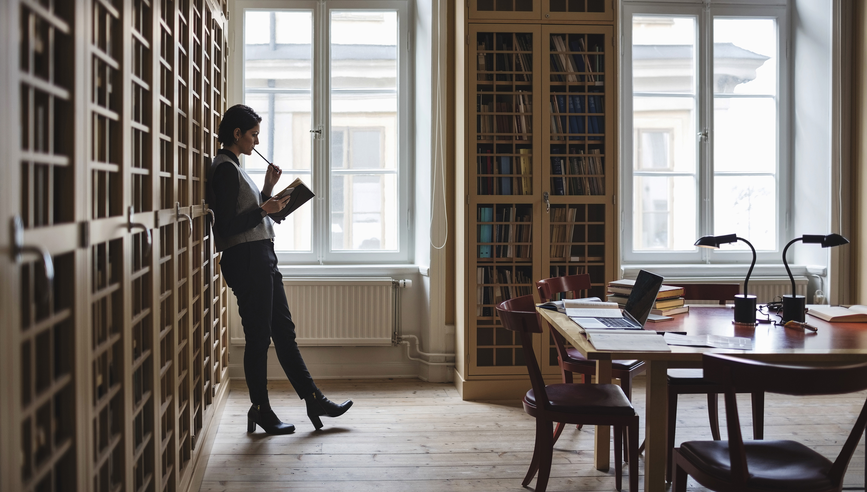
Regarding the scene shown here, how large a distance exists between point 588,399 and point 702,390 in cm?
59

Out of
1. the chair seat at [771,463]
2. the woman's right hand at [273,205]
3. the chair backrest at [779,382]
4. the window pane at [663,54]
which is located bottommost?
the chair seat at [771,463]

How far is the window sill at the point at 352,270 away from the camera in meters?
4.59

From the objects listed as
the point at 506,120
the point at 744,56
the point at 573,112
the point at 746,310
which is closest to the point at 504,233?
the point at 506,120

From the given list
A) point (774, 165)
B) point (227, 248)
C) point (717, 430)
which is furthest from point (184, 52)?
point (774, 165)

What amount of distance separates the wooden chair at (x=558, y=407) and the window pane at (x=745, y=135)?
301 centimetres

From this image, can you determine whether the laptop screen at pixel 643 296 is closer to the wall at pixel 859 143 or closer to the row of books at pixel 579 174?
the row of books at pixel 579 174

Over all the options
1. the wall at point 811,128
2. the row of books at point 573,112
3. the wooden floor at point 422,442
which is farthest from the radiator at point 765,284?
the row of books at point 573,112

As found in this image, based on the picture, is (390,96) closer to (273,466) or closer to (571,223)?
(571,223)

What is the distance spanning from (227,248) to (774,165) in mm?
4064

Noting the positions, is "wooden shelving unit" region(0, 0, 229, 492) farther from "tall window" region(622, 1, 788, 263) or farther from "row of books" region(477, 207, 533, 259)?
"tall window" region(622, 1, 788, 263)

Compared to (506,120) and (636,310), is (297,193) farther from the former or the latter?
(636,310)

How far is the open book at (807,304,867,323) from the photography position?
103 inches

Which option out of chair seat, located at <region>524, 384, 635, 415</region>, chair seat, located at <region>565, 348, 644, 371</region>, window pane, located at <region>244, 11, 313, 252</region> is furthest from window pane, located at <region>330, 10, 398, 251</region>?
chair seat, located at <region>524, 384, 635, 415</region>

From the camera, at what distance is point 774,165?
501 cm
